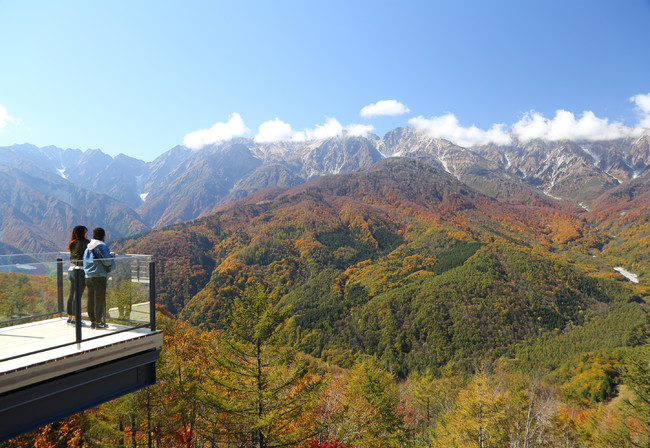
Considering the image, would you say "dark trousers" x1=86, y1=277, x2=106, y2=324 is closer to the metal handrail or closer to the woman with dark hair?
the woman with dark hair

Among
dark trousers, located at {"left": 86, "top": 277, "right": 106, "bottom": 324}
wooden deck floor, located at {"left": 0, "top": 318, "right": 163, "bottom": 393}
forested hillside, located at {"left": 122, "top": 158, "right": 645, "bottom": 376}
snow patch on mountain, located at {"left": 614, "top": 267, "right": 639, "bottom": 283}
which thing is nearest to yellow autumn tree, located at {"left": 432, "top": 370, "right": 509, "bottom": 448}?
wooden deck floor, located at {"left": 0, "top": 318, "right": 163, "bottom": 393}

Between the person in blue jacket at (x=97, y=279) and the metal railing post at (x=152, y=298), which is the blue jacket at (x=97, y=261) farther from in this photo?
the metal railing post at (x=152, y=298)

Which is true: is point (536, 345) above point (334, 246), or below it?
below

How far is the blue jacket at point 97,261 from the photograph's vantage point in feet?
18.3

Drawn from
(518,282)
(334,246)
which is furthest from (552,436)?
(334,246)

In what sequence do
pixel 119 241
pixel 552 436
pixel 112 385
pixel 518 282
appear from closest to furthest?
pixel 112 385 < pixel 552 436 < pixel 518 282 < pixel 119 241

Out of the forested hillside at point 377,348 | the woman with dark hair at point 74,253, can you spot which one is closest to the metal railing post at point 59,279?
the woman with dark hair at point 74,253

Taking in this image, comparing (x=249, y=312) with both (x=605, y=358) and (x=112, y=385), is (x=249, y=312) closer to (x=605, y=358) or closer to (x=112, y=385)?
(x=112, y=385)

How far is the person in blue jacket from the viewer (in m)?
5.58

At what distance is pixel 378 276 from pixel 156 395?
149199mm

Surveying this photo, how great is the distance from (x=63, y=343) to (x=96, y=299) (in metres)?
1.02

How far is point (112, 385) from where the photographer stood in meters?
5.13

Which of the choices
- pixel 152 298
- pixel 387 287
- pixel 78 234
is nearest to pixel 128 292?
pixel 152 298

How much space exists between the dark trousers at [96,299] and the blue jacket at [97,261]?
11cm
